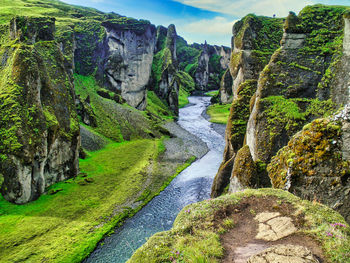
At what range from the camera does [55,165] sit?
35938mm

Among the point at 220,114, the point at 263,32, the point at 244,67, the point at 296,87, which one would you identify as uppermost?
the point at 263,32

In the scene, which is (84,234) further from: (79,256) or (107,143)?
(107,143)

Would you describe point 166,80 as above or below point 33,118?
above

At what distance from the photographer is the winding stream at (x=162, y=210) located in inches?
→ 958

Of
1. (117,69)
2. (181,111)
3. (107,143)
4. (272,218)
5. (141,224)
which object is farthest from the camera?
(181,111)

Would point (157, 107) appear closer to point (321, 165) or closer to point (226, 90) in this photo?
point (226, 90)

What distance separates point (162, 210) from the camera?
106 feet

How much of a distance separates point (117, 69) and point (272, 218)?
304 ft

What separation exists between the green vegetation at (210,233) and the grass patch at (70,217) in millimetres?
18615

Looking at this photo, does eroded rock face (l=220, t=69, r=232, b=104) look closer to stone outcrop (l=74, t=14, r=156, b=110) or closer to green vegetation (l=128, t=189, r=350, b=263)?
stone outcrop (l=74, t=14, r=156, b=110)

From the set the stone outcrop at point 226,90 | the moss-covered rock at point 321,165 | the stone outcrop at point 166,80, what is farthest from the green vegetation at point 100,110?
the stone outcrop at point 226,90

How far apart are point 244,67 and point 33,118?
97.2 ft

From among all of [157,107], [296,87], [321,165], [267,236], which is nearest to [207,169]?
[296,87]

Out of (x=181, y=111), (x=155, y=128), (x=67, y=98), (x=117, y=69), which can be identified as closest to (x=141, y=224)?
(x=67, y=98)
